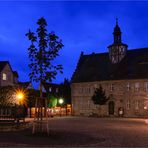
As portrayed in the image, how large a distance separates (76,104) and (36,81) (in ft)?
181

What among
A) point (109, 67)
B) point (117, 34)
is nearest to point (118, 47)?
point (117, 34)

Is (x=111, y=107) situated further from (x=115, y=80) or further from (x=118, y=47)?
(x=118, y=47)

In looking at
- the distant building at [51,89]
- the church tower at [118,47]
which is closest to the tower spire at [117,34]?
the church tower at [118,47]

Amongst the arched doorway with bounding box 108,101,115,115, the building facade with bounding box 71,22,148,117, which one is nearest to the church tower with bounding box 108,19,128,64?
the building facade with bounding box 71,22,148,117

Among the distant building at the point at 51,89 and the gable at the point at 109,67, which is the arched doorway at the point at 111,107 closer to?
the gable at the point at 109,67

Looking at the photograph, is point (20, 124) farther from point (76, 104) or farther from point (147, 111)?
point (76, 104)

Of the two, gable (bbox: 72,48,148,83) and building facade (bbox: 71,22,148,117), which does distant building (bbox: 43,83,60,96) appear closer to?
building facade (bbox: 71,22,148,117)

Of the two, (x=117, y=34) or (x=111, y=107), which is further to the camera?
(x=117, y=34)

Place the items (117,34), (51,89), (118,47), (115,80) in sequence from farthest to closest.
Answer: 1. (51,89)
2. (117,34)
3. (118,47)
4. (115,80)

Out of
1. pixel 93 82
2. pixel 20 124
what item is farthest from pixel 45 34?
pixel 93 82

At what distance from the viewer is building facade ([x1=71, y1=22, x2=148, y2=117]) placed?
227 ft

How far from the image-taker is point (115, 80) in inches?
2862

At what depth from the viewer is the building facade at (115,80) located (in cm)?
6931

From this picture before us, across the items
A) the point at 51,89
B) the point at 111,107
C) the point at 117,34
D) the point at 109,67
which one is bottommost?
the point at 111,107
